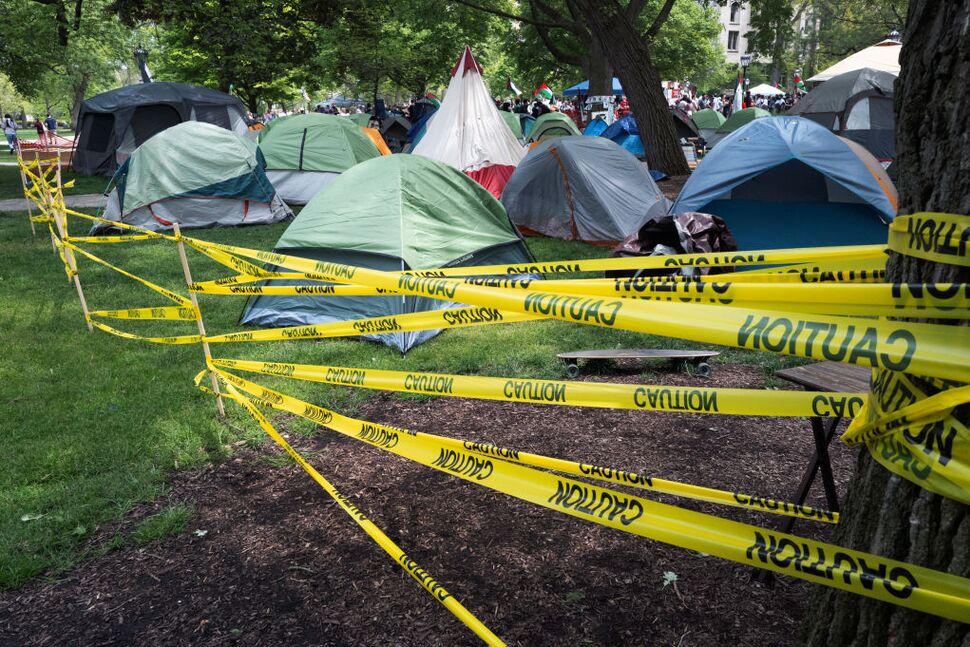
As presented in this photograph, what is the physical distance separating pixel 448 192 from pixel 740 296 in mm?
6037

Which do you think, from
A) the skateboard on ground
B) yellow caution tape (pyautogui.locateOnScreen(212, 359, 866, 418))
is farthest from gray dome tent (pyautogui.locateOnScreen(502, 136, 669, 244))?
yellow caution tape (pyautogui.locateOnScreen(212, 359, 866, 418))

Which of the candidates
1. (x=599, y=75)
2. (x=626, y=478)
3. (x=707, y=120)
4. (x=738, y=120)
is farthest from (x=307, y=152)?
(x=707, y=120)

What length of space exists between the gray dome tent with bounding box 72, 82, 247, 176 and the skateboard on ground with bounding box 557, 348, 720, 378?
51.2ft

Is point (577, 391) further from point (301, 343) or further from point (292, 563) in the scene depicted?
point (301, 343)

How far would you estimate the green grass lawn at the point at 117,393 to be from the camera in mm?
3758

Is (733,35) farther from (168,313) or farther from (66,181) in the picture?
(168,313)

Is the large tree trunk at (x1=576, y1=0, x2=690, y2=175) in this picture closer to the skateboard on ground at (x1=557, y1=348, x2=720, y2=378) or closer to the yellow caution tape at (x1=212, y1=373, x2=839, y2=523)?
the skateboard on ground at (x1=557, y1=348, x2=720, y2=378)

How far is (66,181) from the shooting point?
19266mm

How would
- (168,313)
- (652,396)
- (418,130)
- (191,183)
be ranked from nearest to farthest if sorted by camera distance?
(652,396) < (168,313) < (191,183) < (418,130)

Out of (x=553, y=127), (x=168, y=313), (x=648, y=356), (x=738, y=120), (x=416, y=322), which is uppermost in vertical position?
(x=738, y=120)

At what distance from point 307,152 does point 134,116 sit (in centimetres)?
816

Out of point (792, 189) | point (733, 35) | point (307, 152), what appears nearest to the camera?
point (792, 189)

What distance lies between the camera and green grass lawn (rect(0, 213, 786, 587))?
3.76 metres

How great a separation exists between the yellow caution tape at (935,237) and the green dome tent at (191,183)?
1246 cm
